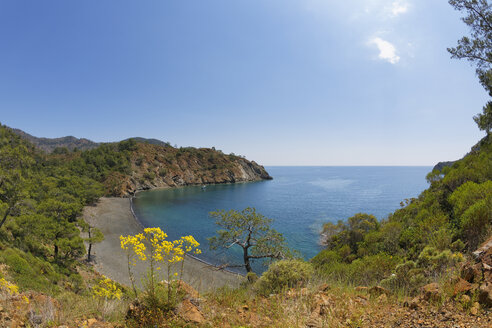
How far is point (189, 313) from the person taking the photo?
377 centimetres

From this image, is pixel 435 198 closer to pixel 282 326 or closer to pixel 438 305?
pixel 438 305

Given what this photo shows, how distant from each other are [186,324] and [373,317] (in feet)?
9.52

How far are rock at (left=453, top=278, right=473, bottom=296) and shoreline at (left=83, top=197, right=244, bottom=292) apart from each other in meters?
4.24

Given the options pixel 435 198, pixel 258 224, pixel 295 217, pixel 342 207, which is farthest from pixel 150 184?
pixel 435 198

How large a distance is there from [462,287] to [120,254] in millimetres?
31463

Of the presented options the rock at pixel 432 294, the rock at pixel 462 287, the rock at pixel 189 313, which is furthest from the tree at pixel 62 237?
the rock at pixel 462 287

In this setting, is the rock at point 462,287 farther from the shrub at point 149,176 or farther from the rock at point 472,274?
the shrub at point 149,176

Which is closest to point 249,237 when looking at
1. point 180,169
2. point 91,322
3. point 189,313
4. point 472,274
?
point 189,313

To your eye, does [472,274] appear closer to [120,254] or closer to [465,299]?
[465,299]

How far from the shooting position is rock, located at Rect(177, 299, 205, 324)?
3.67 m

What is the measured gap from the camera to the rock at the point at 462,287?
324 cm

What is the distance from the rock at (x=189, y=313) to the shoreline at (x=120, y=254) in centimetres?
100

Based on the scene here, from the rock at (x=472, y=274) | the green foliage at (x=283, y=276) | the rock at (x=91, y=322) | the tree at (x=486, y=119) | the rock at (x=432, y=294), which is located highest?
the tree at (x=486, y=119)

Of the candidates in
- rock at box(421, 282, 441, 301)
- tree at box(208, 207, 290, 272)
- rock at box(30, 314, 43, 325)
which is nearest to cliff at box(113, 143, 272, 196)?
tree at box(208, 207, 290, 272)
